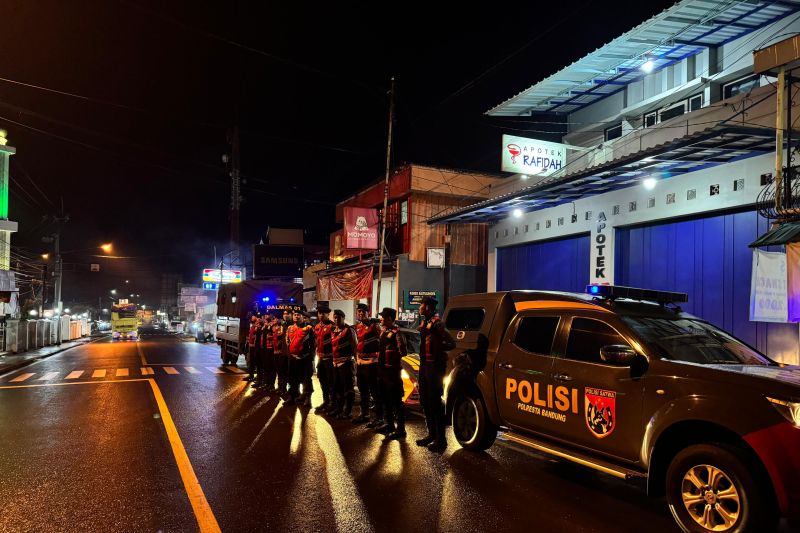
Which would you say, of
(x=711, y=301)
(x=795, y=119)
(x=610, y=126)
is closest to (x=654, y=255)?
(x=711, y=301)

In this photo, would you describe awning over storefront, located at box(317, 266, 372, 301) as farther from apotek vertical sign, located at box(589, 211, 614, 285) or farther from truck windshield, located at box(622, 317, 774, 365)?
truck windshield, located at box(622, 317, 774, 365)

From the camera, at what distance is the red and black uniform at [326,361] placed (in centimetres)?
1015

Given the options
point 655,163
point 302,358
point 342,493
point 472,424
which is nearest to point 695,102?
point 655,163

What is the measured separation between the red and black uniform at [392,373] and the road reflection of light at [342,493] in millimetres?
972

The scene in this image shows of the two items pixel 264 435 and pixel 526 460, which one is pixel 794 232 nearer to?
pixel 526 460

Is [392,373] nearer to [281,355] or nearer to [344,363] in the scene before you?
[344,363]

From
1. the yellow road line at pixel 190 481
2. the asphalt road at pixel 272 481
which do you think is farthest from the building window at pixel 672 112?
the yellow road line at pixel 190 481

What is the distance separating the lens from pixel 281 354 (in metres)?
12.5

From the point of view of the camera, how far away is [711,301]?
472 inches

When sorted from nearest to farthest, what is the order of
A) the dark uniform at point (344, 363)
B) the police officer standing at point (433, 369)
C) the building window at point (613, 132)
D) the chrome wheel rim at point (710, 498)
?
the chrome wheel rim at point (710, 498) → the police officer standing at point (433, 369) → the dark uniform at point (344, 363) → the building window at point (613, 132)

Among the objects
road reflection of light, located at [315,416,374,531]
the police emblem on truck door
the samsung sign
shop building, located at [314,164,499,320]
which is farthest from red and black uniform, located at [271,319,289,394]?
shop building, located at [314,164,499,320]

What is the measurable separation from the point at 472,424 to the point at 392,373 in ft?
5.16

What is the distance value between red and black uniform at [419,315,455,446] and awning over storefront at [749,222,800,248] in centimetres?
527

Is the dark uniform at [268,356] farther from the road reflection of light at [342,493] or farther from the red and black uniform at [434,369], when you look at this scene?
the red and black uniform at [434,369]
